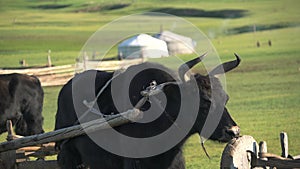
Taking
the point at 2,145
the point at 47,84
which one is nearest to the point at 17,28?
the point at 47,84

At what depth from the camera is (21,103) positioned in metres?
15.7

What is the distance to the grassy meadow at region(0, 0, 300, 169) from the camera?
18266mm

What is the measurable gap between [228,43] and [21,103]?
44.6 m

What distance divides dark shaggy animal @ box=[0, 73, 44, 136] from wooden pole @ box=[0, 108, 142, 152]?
21.9ft

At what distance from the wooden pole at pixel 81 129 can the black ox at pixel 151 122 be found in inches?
4.8

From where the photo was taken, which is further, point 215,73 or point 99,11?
point 99,11

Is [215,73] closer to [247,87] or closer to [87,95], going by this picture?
[87,95]

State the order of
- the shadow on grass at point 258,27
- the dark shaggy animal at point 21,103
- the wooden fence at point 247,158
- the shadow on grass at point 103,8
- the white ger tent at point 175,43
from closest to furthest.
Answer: the wooden fence at point 247,158 → the dark shaggy animal at point 21,103 → the white ger tent at point 175,43 → the shadow on grass at point 258,27 → the shadow on grass at point 103,8

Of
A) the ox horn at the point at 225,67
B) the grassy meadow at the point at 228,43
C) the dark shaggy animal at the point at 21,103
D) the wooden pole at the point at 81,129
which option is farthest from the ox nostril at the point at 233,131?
the dark shaggy animal at the point at 21,103

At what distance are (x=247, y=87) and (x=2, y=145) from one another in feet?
64.8

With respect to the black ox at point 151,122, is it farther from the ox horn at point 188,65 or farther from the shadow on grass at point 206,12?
the shadow on grass at point 206,12

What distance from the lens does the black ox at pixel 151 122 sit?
7016 millimetres

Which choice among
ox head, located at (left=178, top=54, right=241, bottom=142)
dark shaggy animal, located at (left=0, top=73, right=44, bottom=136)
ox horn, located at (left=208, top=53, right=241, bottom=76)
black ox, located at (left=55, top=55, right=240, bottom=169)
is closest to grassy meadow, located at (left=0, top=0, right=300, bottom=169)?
dark shaggy animal, located at (left=0, top=73, right=44, bottom=136)

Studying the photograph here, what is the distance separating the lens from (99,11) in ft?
298
